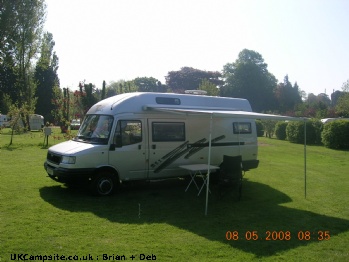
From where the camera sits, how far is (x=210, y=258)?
4.77 m

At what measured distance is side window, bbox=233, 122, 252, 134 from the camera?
10.4m

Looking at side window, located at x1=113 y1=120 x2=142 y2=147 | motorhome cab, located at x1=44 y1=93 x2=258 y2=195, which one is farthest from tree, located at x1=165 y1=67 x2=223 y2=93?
side window, located at x1=113 y1=120 x2=142 y2=147

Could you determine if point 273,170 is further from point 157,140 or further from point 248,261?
point 248,261

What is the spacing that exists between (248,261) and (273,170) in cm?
845

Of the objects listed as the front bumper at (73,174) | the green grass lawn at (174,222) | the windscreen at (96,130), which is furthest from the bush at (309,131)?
the front bumper at (73,174)

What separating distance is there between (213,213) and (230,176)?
4.58 ft

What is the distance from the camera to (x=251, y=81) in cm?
6538

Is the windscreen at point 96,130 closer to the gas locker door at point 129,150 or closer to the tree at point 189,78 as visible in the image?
the gas locker door at point 129,150

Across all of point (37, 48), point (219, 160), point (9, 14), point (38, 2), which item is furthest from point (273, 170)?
point (37, 48)

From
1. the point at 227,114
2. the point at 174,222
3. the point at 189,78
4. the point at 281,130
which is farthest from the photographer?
the point at 189,78

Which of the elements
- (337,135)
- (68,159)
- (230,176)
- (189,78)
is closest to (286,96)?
(189,78)

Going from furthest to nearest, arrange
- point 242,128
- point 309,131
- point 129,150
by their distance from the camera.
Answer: point 309,131
point 242,128
point 129,150

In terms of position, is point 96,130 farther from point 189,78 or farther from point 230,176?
point 189,78

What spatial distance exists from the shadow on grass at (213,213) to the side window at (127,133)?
A: 1355 millimetres
